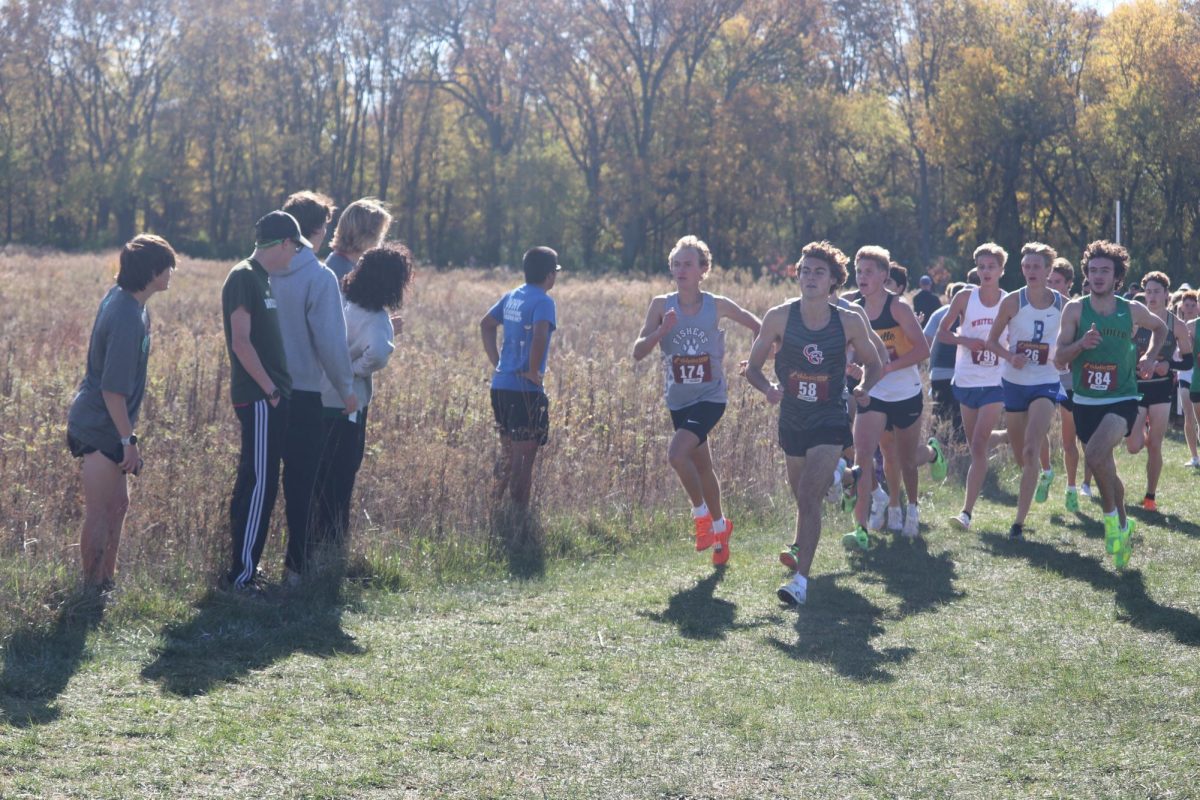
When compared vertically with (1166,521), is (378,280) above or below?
above

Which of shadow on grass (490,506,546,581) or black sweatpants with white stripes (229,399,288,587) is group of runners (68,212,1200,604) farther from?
shadow on grass (490,506,546,581)

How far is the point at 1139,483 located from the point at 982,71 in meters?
32.4

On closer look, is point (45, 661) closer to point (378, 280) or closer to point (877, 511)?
point (378, 280)

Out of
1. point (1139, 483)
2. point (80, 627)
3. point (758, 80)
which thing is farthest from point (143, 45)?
point (80, 627)

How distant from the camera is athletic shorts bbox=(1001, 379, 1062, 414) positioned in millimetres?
9953

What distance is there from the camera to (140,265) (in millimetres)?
6449

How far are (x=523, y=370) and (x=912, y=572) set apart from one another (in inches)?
110

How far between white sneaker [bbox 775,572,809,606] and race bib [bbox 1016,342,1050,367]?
3146 millimetres

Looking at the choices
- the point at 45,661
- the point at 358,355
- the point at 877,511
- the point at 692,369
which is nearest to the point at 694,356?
the point at 692,369

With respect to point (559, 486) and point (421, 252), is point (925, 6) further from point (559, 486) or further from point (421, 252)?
point (559, 486)

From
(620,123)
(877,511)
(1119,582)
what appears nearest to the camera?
(1119,582)

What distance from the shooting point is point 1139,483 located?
41.9 ft

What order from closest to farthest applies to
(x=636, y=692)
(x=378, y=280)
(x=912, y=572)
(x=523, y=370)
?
1. (x=636, y=692)
2. (x=378, y=280)
3. (x=912, y=572)
4. (x=523, y=370)

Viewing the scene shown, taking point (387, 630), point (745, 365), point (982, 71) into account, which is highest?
point (982, 71)
